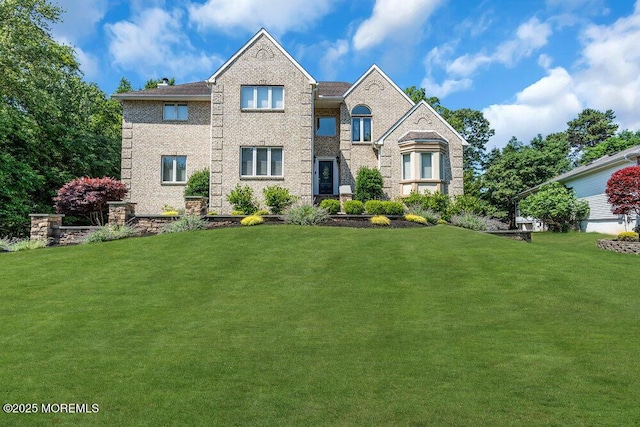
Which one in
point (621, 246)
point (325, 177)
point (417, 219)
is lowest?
point (621, 246)

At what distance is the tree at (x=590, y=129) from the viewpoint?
53094mm

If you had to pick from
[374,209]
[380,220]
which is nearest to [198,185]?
[374,209]

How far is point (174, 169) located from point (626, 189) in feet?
72.4

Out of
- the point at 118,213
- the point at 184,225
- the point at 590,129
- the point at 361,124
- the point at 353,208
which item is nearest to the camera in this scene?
the point at 184,225

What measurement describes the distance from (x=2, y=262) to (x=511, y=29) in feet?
61.2

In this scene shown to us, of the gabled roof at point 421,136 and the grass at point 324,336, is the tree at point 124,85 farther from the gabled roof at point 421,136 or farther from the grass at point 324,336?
the grass at point 324,336

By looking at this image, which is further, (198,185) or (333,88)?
(333,88)

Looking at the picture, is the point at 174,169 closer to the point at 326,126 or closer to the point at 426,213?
the point at 326,126

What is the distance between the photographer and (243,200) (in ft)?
69.6

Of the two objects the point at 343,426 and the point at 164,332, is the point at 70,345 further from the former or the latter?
the point at 343,426

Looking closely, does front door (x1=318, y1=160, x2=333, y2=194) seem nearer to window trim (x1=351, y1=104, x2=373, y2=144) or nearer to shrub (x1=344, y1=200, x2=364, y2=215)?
window trim (x1=351, y1=104, x2=373, y2=144)

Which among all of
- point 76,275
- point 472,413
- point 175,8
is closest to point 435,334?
point 472,413

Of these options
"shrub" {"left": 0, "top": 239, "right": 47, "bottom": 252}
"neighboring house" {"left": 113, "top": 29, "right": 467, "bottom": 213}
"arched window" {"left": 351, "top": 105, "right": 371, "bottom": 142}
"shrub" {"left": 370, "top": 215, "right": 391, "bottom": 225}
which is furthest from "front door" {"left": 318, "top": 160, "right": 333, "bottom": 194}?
"shrub" {"left": 0, "top": 239, "right": 47, "bottom": 252}

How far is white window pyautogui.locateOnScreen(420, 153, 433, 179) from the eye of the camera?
2364cm
